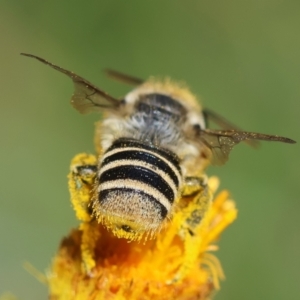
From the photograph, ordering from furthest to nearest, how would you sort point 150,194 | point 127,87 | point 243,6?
point 243,6, point 127,87, point 150,194

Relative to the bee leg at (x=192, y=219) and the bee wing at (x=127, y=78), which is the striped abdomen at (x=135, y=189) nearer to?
the bee leg at (x=192, y=219)

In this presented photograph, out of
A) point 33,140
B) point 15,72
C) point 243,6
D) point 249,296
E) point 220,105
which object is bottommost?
point 249,296

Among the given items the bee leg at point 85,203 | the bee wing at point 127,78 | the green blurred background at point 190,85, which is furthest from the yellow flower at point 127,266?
the green blurred background at point 190,85

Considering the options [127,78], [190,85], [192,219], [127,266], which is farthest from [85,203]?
[190,85]

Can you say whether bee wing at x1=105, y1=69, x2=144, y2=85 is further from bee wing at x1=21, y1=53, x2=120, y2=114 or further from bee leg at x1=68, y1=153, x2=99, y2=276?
bee leg at x1=68, y1=153, x2=99, y2=276

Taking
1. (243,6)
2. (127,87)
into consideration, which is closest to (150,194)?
(127,87)

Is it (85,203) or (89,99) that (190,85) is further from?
(85,203)

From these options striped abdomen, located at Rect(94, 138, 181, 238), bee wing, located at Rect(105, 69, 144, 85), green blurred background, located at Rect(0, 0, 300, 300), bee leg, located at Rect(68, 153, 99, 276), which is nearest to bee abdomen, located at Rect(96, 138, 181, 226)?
striped abdomen, located at Rect(94, 138, 181, 238)

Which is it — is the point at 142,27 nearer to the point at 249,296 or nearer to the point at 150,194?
the point at 249,296
